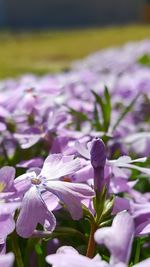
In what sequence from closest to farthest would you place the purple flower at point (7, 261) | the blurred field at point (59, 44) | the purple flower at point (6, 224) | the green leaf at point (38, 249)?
the purple flower at point (7, 261) < the purple flower at point (6, 224) < the green leaf at point (38, 249) < the blurred field at point (59, 44)

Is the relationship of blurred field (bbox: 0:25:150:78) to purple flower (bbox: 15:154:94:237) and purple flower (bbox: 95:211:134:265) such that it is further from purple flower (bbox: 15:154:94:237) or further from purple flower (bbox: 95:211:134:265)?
purple flower (bbox: 95:211:134:265)

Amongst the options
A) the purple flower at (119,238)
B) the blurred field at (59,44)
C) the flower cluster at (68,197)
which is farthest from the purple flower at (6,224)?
Result: the blurred field at (59,44)

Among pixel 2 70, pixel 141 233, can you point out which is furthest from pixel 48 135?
pixel 2 70

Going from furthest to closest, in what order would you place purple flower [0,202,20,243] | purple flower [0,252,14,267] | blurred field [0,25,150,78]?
1. blurred field [0,25,150,78]
2. purple flower [0,202,20,243]
3. purple flower [0,252,14,267]

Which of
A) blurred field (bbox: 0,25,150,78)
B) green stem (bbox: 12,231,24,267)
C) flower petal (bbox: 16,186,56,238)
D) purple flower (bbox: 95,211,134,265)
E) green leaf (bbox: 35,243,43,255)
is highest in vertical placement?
purple flower (bbox: 95,211,134,265)

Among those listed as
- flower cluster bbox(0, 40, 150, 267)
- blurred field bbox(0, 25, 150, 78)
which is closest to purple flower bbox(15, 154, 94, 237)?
flower cluster bbox(0, 40, 150, 267)

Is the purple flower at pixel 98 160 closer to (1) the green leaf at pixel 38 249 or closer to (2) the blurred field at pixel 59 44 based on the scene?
(1) the green leaf at pixel 38 249

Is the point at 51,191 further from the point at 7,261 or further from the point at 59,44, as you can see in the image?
the point at 59,44

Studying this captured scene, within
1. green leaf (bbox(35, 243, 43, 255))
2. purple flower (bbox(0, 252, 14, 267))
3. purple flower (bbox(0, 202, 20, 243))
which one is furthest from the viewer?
green leaf (bbox(35, 243, 43, 255))

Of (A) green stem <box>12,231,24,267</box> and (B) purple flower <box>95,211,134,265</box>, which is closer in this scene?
(B) purple flower <box>95,211,134,265</box>
